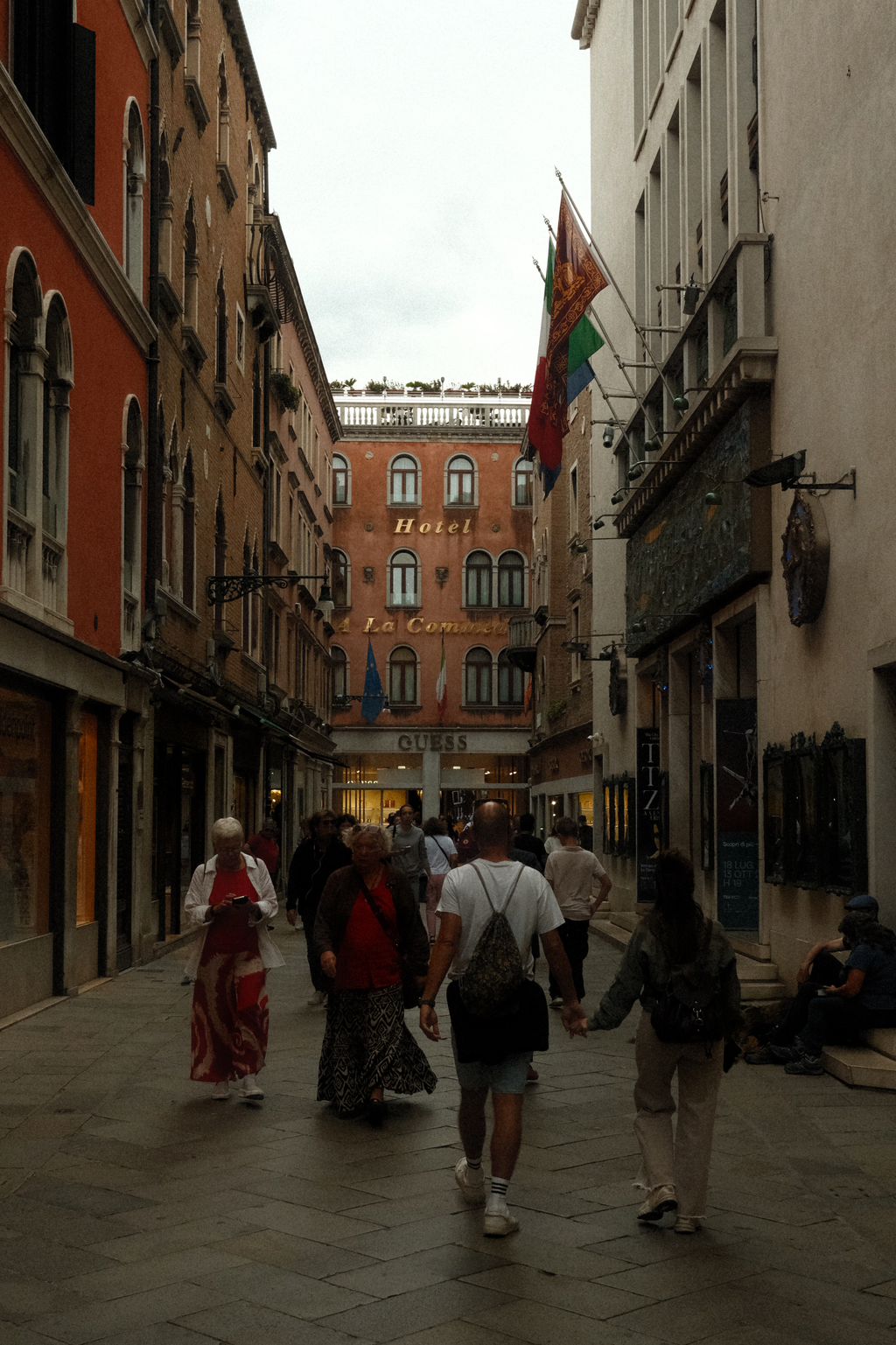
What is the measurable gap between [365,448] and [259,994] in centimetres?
4779

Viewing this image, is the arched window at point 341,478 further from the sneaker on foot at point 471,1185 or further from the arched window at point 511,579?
the sneaker on foot at point 471,1185

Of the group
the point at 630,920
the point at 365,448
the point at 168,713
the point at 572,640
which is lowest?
the point at 630,920

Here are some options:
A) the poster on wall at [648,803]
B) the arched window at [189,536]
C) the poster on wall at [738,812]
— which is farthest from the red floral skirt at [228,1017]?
the poster on wall at [648,803]

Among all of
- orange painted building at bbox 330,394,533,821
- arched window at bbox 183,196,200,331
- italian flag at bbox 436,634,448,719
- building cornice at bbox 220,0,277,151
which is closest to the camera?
arched window at bbox 183,196,200,331

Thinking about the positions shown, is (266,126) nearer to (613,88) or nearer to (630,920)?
(613,88)

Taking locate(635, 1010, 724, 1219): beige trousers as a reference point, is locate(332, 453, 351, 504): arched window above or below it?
above

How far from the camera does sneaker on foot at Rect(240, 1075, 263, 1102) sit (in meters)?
9.66

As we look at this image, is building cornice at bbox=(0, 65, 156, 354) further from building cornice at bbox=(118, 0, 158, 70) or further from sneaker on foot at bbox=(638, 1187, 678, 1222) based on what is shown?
sneaker on foot at bbox=(638, 1187, 678, 1222)

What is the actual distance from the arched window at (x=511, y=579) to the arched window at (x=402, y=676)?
12.5ft

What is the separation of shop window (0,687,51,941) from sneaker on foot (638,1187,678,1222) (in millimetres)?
7661

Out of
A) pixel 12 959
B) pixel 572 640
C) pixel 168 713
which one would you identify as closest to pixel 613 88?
pixel 572 640

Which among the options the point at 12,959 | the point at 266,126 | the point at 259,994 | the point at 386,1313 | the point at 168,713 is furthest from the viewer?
the point at 266,126

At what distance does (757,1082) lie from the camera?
1039 centimetres

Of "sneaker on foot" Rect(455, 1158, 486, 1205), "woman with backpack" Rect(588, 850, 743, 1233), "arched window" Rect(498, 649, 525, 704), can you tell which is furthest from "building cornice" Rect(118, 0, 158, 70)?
"arched window" Rect(498, 649, 525, 704)
